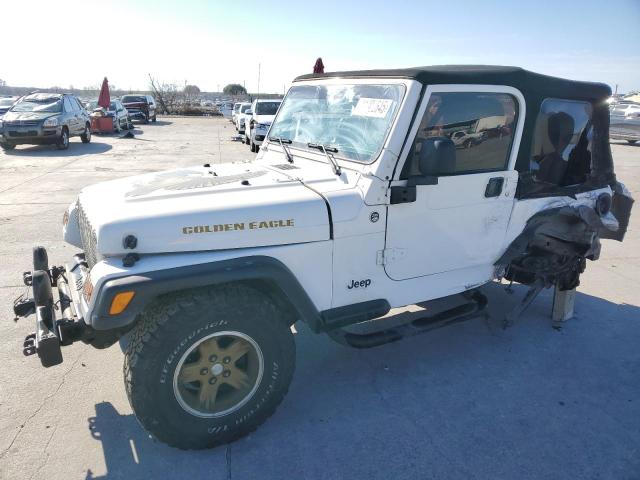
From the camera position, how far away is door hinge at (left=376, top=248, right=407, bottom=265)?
293cm

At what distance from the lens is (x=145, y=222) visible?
7.77 ft

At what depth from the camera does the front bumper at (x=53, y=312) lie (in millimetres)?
2355

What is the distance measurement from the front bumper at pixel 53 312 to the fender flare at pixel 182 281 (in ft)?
0.98

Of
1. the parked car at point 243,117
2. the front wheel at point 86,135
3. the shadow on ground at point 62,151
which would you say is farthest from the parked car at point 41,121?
the parked car at point 243,117

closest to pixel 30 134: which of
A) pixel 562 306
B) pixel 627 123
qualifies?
pixel 562 306

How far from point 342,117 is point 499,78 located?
1114mm

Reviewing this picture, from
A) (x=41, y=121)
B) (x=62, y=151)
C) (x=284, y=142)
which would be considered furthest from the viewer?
(x=62, y=151)

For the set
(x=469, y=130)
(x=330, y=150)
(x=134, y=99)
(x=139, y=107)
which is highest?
(x=134, y=99)

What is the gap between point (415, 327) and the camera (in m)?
3.32

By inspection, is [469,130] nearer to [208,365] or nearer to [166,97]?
[208,365]

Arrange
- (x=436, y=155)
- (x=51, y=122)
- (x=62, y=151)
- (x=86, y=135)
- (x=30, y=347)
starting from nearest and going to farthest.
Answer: (x=30, y=347) → (x=436, y=155) → (x=51, y=122) → (x=62, y=151) → (x=86, y=135)

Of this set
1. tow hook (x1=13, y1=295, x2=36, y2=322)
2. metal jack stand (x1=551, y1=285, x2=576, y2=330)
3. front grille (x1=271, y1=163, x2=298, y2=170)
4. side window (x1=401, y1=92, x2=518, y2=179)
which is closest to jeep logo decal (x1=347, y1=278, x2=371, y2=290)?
side window (x1=401, y1=92, x2=518, y2=179)

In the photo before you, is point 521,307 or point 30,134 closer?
point 521,307

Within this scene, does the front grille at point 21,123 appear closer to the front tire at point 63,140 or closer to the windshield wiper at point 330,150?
the front tire at point 63,140
